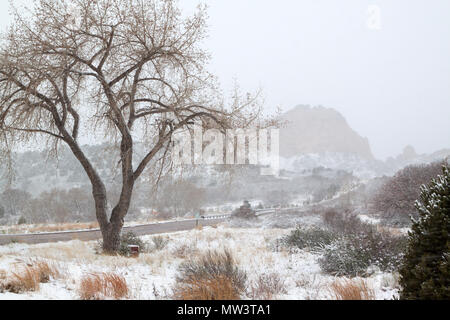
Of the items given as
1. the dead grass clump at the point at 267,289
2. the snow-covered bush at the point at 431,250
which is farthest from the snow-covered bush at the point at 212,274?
the snow-covered bush at the point at 431,250

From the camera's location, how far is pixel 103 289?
16.5ft

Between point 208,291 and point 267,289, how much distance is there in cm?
97

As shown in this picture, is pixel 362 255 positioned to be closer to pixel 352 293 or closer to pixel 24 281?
pixel 352 293

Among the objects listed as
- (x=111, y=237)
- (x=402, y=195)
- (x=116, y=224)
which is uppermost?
(x=402, y=195)

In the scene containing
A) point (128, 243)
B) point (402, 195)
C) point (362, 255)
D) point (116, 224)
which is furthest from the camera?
point (402, 195)

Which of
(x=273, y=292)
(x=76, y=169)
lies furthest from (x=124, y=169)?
(x=76, y=169)

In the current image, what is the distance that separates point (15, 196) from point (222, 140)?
58.7 meters

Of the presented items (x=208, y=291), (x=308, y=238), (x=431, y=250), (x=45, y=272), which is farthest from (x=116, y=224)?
(x=431, y=250)

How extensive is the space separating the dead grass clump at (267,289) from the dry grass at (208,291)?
0.28 meters

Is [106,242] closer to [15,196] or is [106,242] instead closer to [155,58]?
[155,58]

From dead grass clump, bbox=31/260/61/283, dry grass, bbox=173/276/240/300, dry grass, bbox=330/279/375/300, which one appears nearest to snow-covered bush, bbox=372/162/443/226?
dry grass, bbox=330/279/375/300

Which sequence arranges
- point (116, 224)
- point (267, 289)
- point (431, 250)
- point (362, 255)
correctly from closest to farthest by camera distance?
point (431, 250) < point (267, 289) < point (362, 255) < point (116, 224)

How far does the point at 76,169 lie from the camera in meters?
94.6
